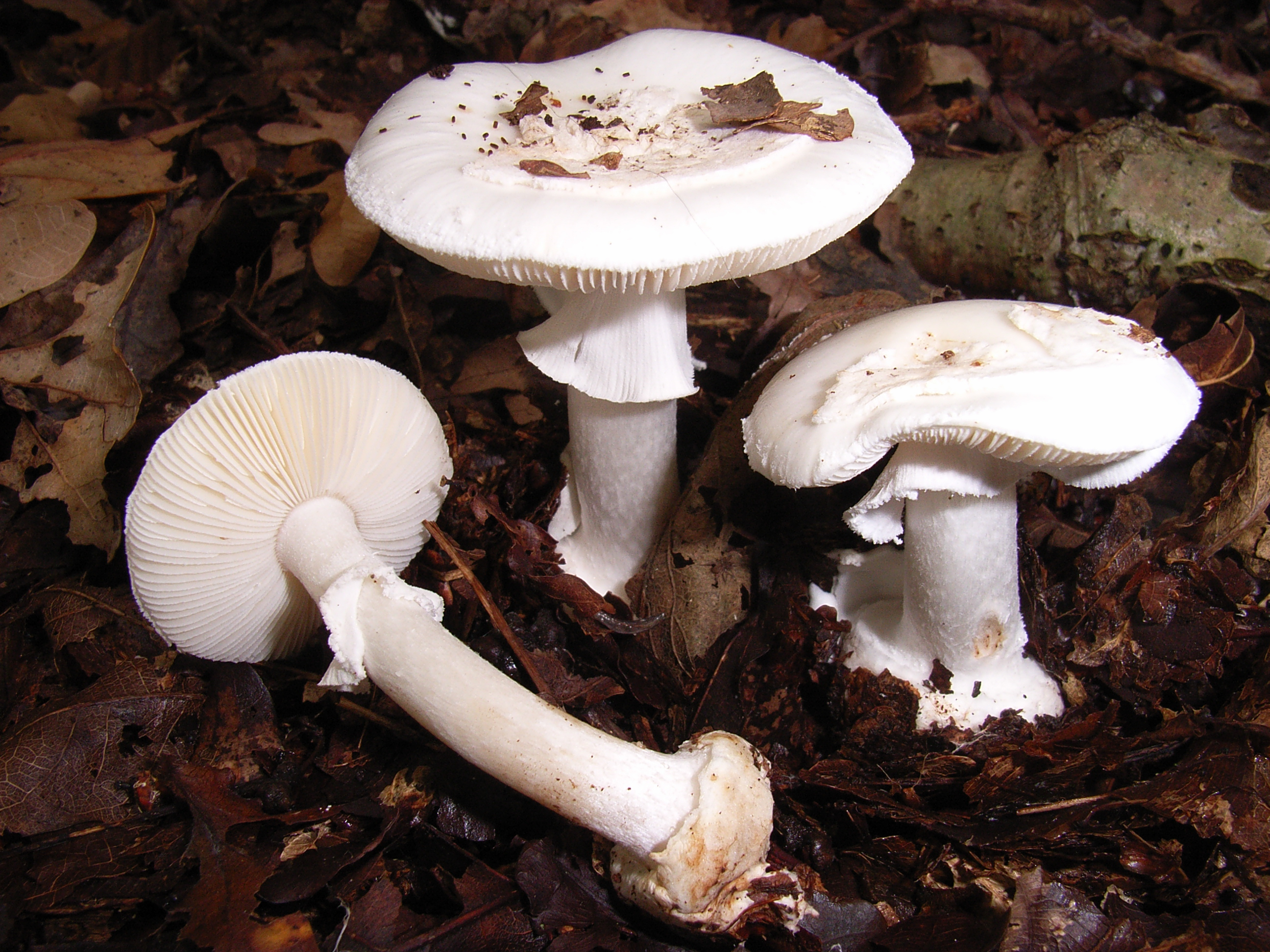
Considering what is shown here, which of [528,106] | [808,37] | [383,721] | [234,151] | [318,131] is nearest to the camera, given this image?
[528,106]

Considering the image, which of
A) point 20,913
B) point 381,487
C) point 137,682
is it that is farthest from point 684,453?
point 20,913

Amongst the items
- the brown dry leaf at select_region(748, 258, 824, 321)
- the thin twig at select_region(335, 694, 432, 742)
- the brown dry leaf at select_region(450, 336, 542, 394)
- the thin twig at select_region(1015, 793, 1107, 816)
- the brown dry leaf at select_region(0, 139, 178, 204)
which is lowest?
the thin twig at select_region(1015, 793, 1107, 816)

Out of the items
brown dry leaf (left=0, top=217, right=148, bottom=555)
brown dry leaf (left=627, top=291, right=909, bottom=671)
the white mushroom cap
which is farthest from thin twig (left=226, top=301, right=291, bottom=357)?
the white mushroom cap

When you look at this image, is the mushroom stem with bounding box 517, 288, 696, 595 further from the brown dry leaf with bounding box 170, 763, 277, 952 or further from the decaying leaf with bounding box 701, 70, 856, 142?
the brown dry leaf with bounding box 170, 763, 277, 952

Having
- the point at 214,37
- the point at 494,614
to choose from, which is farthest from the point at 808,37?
the point at 494,614

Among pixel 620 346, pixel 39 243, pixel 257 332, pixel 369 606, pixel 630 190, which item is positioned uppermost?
pixel 630 190

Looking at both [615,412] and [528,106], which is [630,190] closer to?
[528,106]

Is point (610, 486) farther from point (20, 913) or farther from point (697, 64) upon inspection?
point (20, 913)
